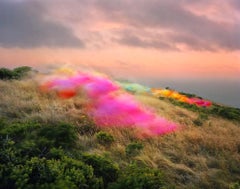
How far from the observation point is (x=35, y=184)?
17.0 feet

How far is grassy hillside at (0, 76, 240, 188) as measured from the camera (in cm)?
552

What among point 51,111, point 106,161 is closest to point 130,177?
point 106,161

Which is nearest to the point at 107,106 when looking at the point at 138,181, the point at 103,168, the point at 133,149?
the point at 133,149

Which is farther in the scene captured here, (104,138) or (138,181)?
(104,138)

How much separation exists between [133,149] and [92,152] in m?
1.11

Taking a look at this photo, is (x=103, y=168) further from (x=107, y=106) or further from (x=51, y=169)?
(x=107, y=106)

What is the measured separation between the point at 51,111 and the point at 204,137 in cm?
483

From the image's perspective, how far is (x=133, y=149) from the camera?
27.4 feet

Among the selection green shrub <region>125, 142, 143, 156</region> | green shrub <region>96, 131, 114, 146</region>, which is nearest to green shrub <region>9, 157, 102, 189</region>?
green shrub <region>125, 142, 143, 156</region>

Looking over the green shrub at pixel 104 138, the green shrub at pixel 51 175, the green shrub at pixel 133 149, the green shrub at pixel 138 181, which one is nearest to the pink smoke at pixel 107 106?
the green shrub at pixel 104 138

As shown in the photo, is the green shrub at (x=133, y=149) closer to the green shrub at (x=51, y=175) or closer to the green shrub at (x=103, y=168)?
the green shrub at (x=103, y=168)

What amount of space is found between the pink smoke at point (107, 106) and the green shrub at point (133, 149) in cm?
124

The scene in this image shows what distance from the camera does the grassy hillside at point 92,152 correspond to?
5520 millimetres

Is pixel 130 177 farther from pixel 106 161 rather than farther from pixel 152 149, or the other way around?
pixel 152 149
